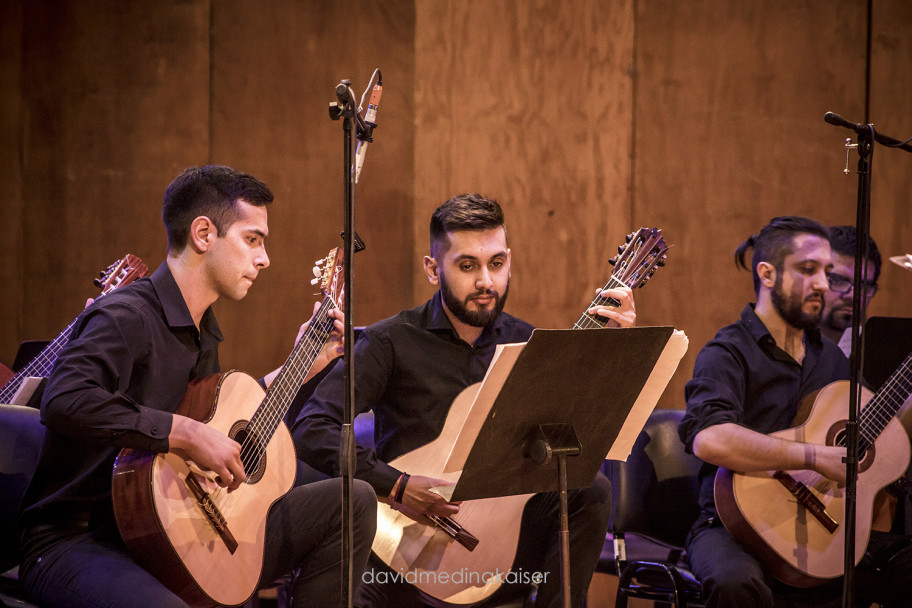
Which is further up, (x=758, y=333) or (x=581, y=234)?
(x=581, y=234)

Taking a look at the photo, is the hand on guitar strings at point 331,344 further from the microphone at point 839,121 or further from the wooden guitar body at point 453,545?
the microphone at point 839,121

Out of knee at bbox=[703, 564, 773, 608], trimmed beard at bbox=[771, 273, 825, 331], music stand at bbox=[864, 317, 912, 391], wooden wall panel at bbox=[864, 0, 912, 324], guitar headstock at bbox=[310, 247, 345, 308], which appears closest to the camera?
knee at bbox=[703, 564, 773, 608]

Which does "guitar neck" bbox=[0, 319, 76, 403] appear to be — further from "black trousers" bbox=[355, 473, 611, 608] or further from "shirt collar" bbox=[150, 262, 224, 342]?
"black trousers" bbox=[355, 473, 611, 608]

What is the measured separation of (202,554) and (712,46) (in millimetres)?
3778

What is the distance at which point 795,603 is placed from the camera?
306cm

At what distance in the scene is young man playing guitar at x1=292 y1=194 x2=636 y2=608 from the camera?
2.84 meters

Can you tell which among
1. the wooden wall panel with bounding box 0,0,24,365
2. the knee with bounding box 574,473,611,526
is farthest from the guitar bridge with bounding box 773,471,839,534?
the wooden wall panel with bounding box 0,0,24,365

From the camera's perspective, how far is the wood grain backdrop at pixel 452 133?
4.25 m

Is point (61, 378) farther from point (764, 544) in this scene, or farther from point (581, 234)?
point (581, 234)

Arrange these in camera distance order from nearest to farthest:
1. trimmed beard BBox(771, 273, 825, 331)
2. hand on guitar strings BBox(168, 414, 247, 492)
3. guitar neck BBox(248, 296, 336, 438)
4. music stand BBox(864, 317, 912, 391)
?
hand on guitar strings BBox(168, 414, 247, 492)
guitar neck BBox(248, 296, 336, 438)
trimmed beard BBox(771, 273, 825, 331)
music stand BBox(864, 317, 912, 391)

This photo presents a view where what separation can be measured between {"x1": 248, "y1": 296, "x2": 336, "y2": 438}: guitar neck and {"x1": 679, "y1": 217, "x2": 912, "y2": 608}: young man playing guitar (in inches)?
53.9

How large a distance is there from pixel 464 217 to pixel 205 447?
1.34 meters

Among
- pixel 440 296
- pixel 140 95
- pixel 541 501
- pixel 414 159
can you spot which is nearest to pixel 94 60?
pixel 140 95

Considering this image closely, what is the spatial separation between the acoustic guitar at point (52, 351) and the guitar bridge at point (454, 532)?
1513 mm
